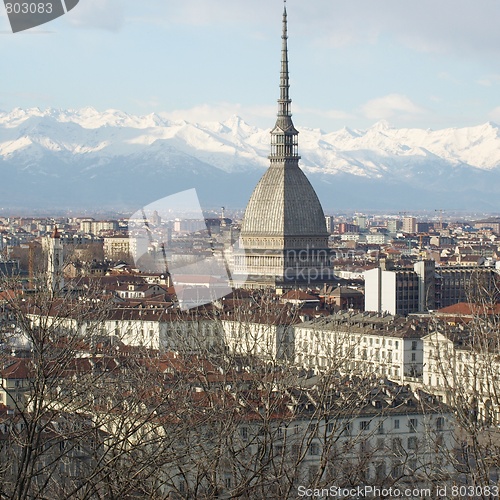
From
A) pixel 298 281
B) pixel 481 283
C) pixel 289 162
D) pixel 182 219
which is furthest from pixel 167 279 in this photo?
pixel 481 283

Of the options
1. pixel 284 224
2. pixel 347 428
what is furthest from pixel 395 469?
pixel 284 224

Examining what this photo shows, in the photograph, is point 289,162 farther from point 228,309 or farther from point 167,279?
point 228,309

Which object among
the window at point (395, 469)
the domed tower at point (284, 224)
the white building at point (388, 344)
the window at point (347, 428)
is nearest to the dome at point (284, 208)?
the domed tower at point (284, 224)

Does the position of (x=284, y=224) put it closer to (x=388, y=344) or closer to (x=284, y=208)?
(x=284, y=208)

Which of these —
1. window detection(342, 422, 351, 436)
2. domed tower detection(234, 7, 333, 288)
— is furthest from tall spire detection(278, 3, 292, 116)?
window detection(342, 422, 351, 436)

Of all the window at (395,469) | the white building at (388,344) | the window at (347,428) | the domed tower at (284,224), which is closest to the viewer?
the window at (347,428)

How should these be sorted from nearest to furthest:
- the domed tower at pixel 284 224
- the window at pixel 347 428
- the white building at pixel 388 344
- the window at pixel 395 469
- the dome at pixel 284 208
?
the window at pixel 347 428
the window at pixel 395 469
the white building at pixel 388 344
the domed tower at pixel 284 224
the dome at pixel 284 208

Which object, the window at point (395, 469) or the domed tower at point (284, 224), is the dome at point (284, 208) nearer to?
the domed tower at point (284, 224)
